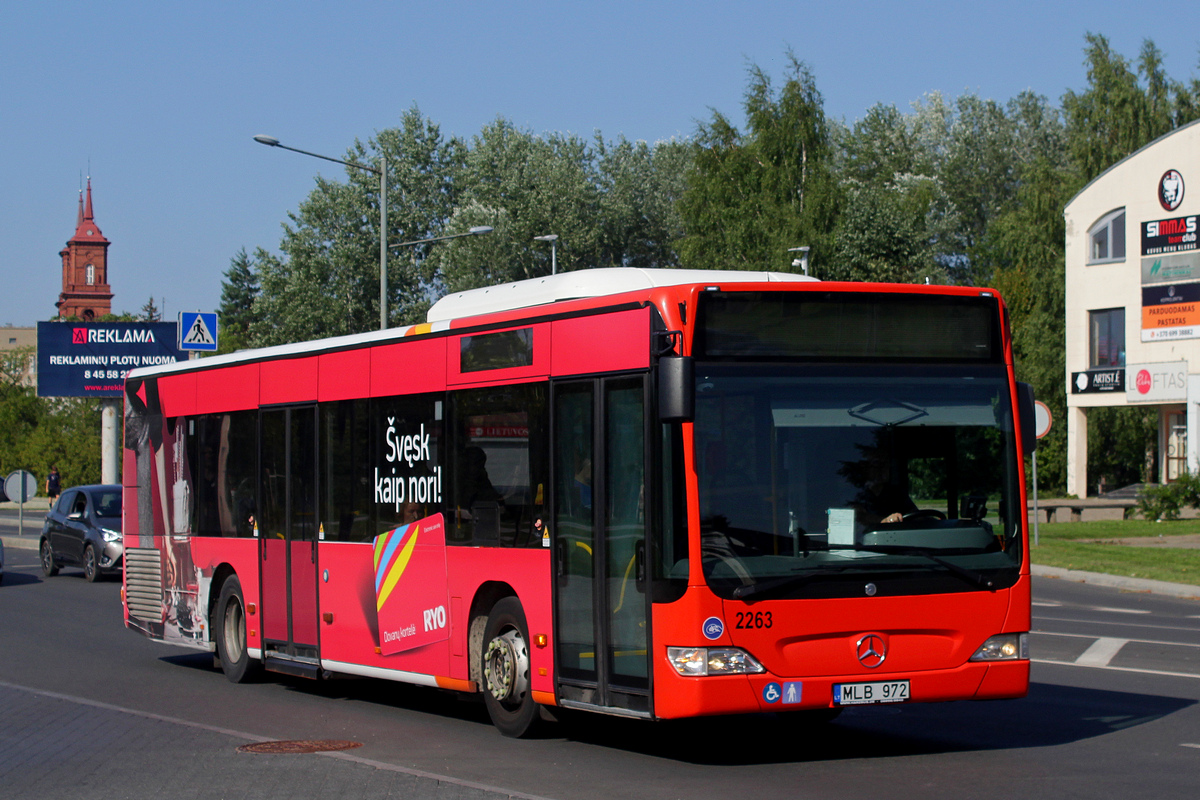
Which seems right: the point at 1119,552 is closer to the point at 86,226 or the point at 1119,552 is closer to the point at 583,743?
the point at 583,743

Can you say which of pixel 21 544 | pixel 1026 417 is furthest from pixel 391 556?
pixel 21 544

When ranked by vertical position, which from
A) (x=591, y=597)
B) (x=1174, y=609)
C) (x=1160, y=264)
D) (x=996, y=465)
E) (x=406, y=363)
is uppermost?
(x=1160, y=264)

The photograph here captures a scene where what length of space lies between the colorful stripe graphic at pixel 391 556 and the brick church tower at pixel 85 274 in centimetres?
16938

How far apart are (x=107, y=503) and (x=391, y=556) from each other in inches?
678

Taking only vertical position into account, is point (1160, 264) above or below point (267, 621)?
above

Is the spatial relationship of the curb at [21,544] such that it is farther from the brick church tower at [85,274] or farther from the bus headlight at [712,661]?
the brick church tower at [85,274]

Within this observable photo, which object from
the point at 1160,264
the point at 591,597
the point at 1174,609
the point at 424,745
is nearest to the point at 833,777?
the point at 591,597

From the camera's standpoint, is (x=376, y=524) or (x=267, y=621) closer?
(x=376, y=524)

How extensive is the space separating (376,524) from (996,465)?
206 inches

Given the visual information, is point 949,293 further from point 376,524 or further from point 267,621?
point 267,621

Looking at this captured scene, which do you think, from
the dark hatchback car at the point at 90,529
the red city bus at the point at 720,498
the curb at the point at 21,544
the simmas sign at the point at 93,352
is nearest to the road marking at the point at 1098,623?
the red city bus at the point at 720,498

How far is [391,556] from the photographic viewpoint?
1177 centimetres

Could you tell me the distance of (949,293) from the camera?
930cm

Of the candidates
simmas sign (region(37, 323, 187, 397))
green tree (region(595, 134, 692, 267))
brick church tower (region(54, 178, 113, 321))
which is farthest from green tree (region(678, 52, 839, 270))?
brick church tower (region(54, 178, 113, 321))
